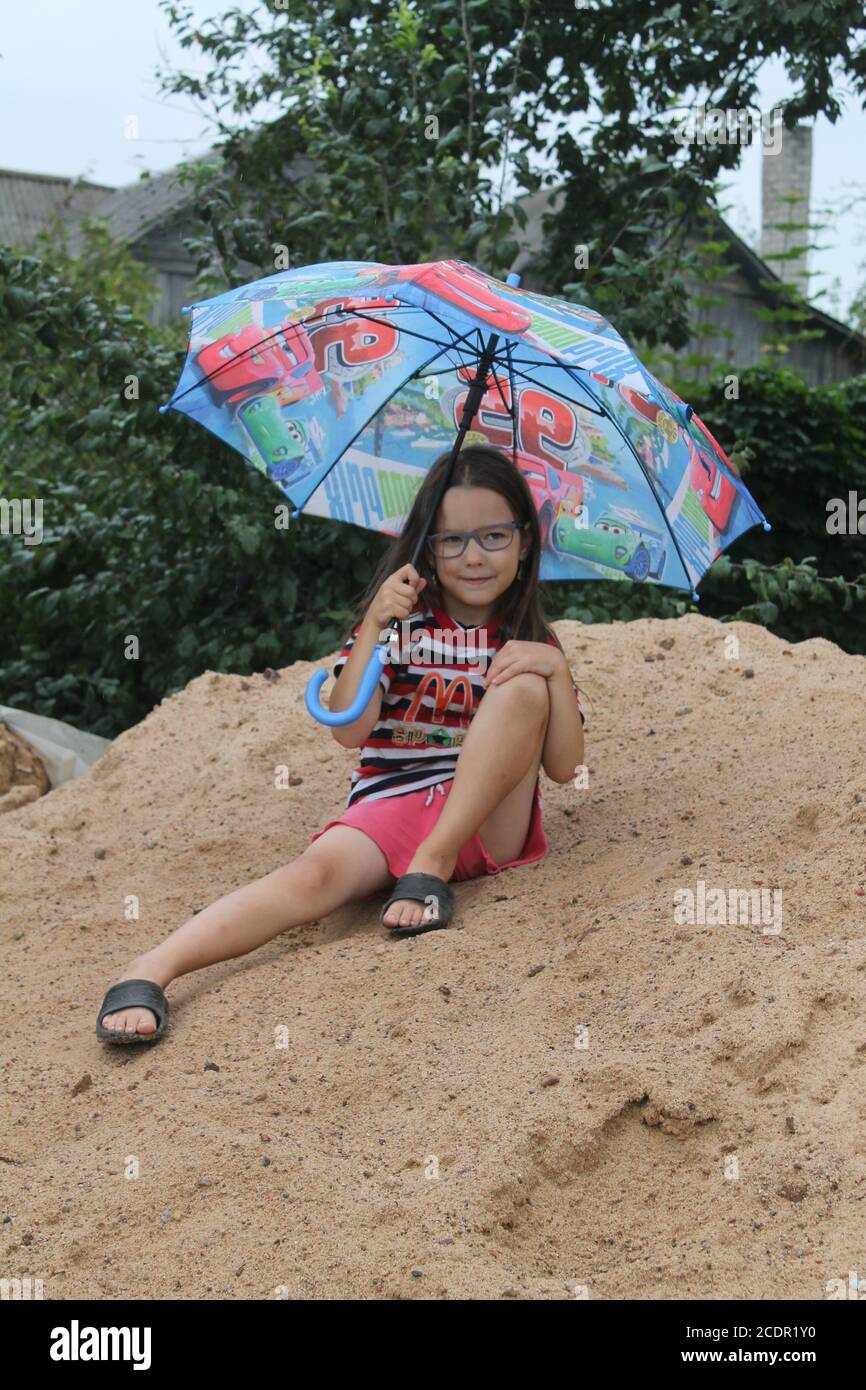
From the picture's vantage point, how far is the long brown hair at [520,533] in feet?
11.0

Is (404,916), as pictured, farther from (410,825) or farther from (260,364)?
(260,364)

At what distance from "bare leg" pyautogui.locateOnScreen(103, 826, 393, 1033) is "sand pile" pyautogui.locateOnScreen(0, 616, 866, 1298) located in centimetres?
8

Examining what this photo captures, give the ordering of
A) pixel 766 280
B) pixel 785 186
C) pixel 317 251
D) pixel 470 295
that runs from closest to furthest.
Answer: pixel 470 295 < pixel 317 251 < pixel 766 280 < pixel 785 186

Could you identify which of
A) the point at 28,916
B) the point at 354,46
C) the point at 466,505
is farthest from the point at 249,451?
the point at 354,46

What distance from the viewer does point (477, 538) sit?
3322 mm

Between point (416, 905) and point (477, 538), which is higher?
point (477, 538)

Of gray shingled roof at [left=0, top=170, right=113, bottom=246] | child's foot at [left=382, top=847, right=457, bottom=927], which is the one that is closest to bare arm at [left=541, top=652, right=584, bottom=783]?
child's foot at [left=382, top=847, right=457, bottom=927]

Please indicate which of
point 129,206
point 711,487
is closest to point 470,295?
point 711,487

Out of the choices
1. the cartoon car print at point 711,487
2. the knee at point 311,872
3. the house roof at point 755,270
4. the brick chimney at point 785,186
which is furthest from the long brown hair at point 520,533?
the brick chimney at point 785,186

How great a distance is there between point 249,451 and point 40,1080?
5.43 feet

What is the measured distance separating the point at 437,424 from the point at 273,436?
435 millimetres

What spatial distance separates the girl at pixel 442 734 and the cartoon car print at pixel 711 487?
1.31 ft

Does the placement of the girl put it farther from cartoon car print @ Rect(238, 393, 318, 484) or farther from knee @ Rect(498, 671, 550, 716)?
cartoon car print @ Rect(238, 393, 318, 484)
